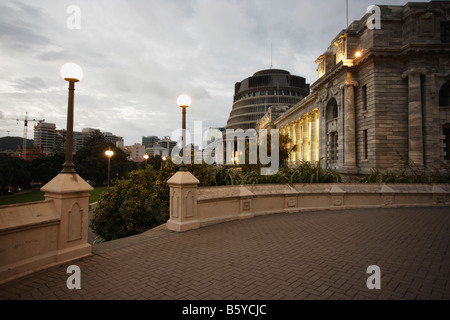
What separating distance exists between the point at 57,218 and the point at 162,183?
545cm

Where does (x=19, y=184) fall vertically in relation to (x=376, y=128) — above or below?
below

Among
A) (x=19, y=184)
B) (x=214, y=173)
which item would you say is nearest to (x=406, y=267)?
(x=214, y=173)

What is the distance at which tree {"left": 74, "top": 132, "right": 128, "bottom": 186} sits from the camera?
154ft

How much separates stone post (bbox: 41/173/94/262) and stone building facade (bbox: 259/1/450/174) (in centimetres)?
2249

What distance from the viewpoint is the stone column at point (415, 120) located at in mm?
23266

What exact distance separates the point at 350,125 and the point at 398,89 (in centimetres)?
525

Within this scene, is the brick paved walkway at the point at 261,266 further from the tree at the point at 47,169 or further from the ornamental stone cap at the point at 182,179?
the tree at the point at 47,169

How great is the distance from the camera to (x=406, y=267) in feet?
15.8

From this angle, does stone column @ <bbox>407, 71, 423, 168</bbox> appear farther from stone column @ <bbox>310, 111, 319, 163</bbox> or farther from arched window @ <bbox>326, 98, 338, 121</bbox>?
stone column @ <bbox>310, 111, 319, 163</bbox>

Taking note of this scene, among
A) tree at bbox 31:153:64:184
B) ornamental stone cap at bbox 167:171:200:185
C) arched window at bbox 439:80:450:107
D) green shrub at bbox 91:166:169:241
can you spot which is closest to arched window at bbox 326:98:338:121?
arched window at bbox 439:80:450:107

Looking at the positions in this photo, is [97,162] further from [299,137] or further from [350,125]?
[350,125]

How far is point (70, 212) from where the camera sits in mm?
5113

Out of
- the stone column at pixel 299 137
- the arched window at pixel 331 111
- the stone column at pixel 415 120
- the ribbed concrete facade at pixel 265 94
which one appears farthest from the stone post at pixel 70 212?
the ribbed concrete facade at pixel 265 94
